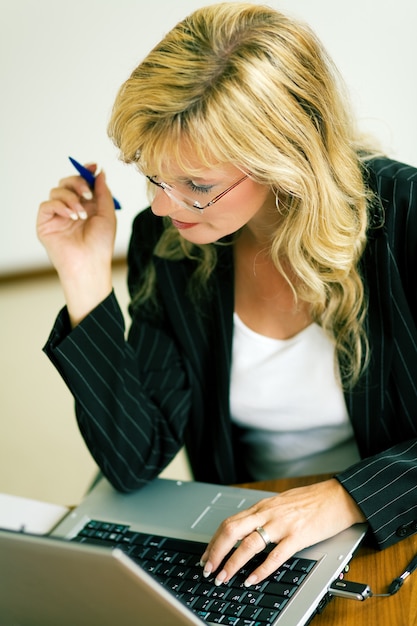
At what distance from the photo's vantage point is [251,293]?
141cm

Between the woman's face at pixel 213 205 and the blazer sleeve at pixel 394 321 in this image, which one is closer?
the woman's face at pixel 213 205

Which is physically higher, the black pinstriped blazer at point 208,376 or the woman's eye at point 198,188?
the woman's eye at point 198,188

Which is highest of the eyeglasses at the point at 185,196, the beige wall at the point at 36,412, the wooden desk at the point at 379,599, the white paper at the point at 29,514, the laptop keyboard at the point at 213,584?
the eyeglasses at the point at 185,196

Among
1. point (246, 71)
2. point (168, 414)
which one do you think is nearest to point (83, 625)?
point (168, 414)

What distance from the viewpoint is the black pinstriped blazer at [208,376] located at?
45.3 inches

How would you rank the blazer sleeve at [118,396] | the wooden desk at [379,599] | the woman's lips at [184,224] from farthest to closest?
the blazer sleeve at [118,396], the woman's lips at [184,224], the wooden desk at [379,599]

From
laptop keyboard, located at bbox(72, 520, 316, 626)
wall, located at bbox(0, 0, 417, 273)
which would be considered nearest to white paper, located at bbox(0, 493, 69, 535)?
laptop keyboard, located at bbox(72, 520, 316, 626)

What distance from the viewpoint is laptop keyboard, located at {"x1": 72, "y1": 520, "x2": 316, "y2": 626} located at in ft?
3.06

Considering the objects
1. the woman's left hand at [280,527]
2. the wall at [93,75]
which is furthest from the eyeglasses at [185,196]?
the wall at [93,75]

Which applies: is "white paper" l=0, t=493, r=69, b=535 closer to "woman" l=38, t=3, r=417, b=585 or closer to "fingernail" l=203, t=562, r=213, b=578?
"woman" l=38, t=3, r=417, b=585

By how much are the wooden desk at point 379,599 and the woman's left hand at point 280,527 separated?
0.05 m

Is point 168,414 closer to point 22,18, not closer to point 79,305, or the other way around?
point 79,305

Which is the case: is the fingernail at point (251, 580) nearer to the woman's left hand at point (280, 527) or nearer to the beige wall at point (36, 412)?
the woman's left hand at point (280, 527)

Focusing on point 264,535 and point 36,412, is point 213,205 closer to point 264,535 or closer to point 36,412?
point 264,535
